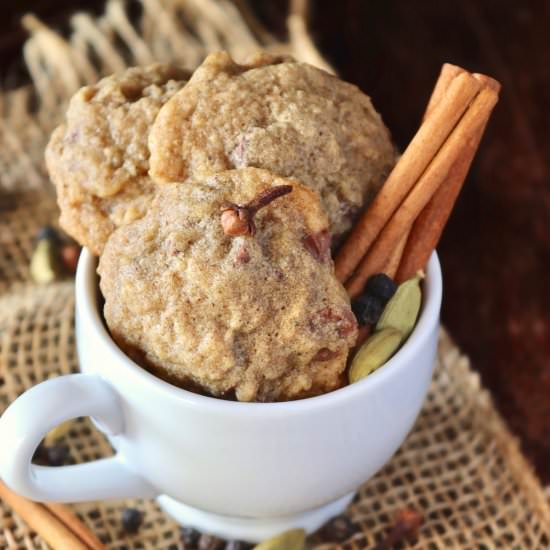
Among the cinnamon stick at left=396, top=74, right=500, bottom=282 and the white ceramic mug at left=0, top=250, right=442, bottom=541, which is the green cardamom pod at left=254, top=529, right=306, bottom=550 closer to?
the white ceramic mug at left=0, top=250, right=442, bottom=541

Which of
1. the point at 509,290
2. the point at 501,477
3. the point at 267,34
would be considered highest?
the point at 267,34

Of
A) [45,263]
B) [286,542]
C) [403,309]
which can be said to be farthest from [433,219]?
[45,263]

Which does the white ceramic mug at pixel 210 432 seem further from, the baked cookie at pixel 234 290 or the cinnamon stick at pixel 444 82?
the cinnamon stick at pixel 444 82

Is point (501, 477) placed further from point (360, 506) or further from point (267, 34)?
point (267, 34)

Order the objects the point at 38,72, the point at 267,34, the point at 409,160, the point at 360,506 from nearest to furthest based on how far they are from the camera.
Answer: the point at 409,160 < the point at 360,506 < the point at 38,72 < the point at 267,34

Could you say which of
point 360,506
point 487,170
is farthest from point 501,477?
point 487,170

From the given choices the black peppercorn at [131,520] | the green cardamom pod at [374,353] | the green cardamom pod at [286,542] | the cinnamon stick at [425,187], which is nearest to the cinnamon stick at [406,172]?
the cinnamon stick at [425,187]
